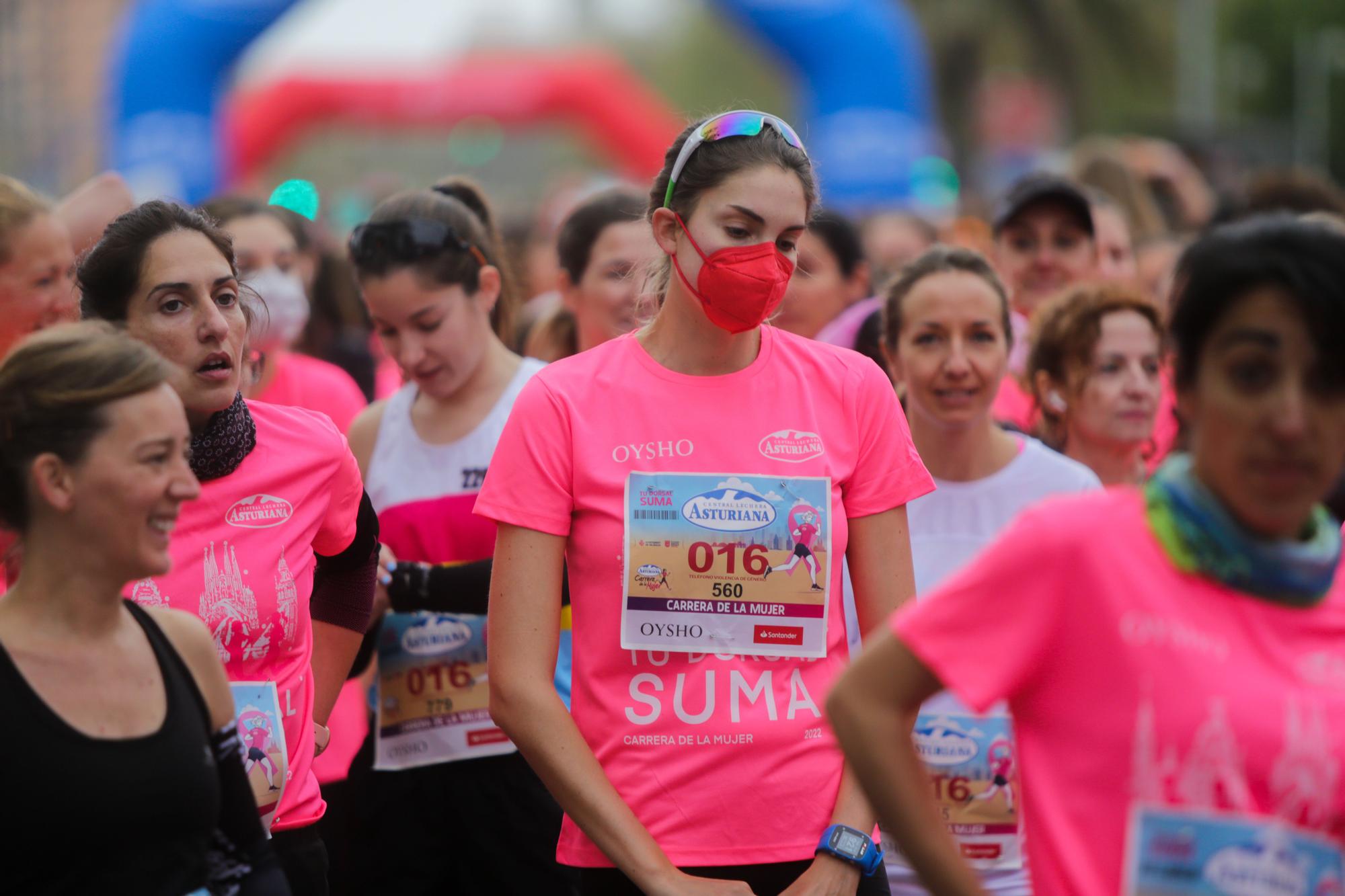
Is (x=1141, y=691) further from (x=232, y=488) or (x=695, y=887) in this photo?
(x=232, y=488)

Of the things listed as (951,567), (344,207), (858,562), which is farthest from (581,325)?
(344,207)

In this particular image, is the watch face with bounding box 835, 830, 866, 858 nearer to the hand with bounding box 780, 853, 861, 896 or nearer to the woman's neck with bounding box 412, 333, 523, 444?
the hand with bounding box 780, 853, 861, 896

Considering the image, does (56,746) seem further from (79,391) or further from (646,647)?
(646,647)

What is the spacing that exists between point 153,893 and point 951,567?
2.27 meters

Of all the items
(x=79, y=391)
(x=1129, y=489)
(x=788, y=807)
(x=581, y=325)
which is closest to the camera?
(x=1129, y=489)

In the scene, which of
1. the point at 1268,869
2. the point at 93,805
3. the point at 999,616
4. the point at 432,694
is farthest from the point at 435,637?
the point at 1268,869

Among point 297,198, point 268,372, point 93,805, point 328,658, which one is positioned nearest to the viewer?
point 93,805

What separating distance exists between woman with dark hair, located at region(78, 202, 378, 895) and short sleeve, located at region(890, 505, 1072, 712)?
1564 mm

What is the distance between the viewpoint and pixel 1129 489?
2371 mm

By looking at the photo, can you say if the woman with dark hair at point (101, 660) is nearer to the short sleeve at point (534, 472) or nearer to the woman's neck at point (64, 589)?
the woman's neck at point (64, 589)

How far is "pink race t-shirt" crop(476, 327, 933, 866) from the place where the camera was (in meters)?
3.07

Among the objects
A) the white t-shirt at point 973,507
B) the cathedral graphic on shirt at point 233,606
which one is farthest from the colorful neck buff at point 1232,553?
the white t-shirt at point 973,507

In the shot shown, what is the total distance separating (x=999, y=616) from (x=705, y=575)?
0.93 m

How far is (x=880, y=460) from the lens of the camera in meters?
3.26
